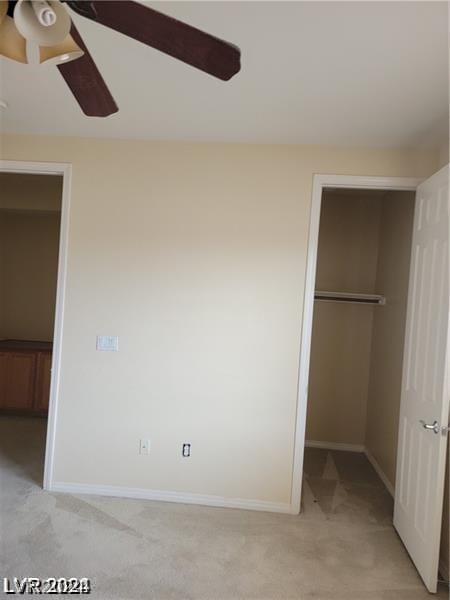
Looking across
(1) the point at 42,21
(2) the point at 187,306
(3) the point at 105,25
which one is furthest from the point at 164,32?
(2) the point at 187,306

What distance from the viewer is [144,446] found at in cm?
303

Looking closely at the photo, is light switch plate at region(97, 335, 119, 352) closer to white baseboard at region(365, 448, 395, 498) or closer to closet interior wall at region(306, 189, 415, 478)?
closet interior wall at region(306, 189, 415, 478)

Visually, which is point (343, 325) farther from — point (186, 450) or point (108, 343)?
point (108, 343)

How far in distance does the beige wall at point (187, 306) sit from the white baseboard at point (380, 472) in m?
1.01

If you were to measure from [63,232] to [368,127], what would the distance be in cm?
222

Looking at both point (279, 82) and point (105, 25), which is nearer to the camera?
point (105, 25)

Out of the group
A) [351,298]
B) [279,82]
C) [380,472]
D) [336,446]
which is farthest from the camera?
[336,446]

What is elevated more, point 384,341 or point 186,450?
point 384,341

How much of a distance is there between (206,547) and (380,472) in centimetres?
193

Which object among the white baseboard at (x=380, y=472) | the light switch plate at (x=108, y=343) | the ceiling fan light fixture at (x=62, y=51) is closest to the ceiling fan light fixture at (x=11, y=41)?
the ceiling fan light fixture at (x=62, y=51)

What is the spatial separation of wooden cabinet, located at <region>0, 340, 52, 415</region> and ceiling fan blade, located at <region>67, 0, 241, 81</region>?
4111 millimetres

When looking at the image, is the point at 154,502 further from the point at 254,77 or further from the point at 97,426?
the point at 254,77

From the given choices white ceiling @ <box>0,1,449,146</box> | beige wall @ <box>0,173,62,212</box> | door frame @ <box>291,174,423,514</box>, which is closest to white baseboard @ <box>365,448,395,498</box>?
door frame @ <box>291,174,423,514</box>

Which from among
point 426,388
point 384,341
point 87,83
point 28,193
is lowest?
point 426,388
